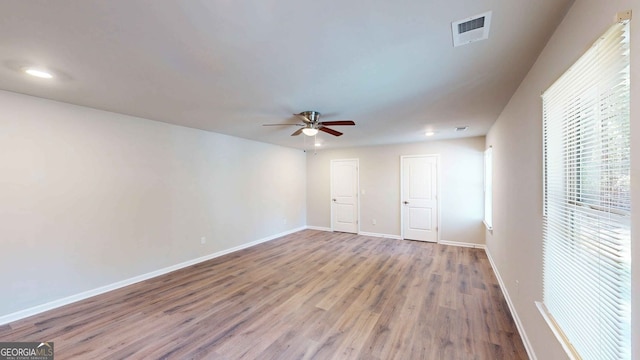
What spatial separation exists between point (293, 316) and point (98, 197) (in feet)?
9.77

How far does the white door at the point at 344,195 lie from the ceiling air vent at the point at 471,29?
520cm

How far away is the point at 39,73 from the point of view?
7.29 ft

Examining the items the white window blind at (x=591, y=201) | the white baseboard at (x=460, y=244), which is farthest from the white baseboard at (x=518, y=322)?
the white baseboard at (x=460, y=244)

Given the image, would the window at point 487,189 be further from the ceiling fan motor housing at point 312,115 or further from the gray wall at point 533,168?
the ceiling fan motor housing at point 312,115

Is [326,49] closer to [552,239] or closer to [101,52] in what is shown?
[101,52]

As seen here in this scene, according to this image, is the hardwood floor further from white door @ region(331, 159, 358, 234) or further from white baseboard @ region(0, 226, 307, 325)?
white door @ region(331, 159, 358, 234)

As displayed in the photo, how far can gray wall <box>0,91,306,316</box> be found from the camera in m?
2.75

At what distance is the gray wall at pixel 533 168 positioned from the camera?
901 millimetres

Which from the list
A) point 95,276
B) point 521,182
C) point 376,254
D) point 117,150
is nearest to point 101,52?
point 117,150

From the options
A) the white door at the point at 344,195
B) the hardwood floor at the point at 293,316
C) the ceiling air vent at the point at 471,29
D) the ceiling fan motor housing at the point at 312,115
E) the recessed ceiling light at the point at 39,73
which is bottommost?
the hardwood floor at the point at 293,316

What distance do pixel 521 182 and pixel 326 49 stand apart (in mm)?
2146

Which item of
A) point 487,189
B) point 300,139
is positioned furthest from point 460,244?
point 300,139

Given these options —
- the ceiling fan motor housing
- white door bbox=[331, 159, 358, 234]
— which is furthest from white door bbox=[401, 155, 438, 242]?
the ceiling fan motor housing

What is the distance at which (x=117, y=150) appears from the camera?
3512 millimetres
